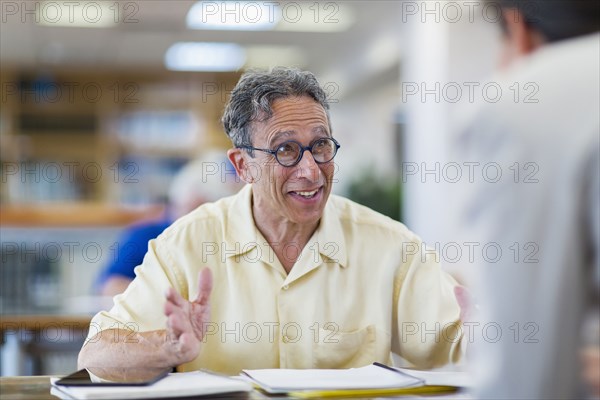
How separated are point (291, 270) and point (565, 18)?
1.00m

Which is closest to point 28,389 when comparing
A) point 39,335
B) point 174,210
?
point 39,335

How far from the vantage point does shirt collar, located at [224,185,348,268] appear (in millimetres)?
1773

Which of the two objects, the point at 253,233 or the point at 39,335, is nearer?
the point at 253,233

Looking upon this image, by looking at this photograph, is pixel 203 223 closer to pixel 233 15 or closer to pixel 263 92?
pixel 263 92

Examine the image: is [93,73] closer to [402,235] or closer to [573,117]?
[402,235]

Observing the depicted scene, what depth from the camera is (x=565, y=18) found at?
90cm

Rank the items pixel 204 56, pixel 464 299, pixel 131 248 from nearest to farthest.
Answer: pixel 464 299, pixel 131 248, pixel 204 56

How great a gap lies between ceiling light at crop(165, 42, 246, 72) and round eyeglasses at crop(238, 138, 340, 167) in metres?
5.10

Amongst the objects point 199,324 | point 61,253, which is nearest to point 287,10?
point 61,253

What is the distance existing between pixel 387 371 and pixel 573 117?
70 centimetres

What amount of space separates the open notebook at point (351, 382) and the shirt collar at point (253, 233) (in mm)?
429

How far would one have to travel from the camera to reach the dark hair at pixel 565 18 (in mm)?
887

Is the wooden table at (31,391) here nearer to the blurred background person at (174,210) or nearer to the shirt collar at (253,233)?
the shirt collar at (253,233)

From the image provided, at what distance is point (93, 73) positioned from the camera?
8.18 metres
